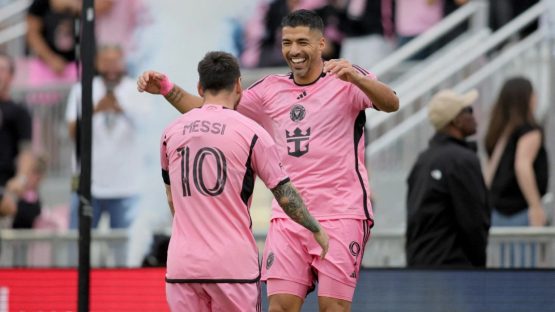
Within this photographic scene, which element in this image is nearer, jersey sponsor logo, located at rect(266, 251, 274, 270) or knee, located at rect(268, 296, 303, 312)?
knee, located at rect(268, 296, 303, 312)

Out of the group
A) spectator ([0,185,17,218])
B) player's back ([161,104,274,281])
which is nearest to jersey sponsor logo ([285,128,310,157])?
player's back ([161,104,274,281])

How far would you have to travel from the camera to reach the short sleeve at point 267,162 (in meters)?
7.03

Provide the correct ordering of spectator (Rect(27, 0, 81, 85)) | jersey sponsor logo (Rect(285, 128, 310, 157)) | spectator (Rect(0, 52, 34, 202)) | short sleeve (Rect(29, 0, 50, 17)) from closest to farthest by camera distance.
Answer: jersey sponsor logo (Rect(285, 128, 310, 157))
spectator (Rect(0, 52, 34, 202))
spectator (Rect(27, 0, 81, 85))
short sleeve (Rect(29, 0, 50, 17))

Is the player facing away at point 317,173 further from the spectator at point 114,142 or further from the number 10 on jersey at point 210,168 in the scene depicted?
the spectator at point 114,142

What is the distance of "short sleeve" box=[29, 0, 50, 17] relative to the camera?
15875mm

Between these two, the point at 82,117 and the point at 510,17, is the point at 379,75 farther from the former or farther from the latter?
the point at 82,117

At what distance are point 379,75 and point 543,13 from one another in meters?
1.78

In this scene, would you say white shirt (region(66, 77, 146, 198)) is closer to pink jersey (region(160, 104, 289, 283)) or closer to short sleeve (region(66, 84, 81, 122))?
short sleeve (region(66, 84, 81, 122))

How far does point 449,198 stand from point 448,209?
3.5 inches

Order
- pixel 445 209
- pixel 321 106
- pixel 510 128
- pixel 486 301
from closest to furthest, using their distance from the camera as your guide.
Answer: pixel 321 106 < pixel 486 301 < pixel 445 209 < pixel 510 128

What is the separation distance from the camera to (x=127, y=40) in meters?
15.3

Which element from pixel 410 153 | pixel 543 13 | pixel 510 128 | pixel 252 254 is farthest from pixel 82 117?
pixel 543 13

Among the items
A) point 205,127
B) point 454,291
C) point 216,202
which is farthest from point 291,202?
point 454,291

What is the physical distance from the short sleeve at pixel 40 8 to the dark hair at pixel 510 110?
624 centimetres
